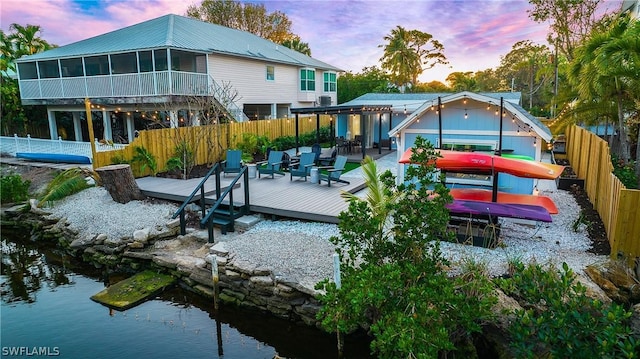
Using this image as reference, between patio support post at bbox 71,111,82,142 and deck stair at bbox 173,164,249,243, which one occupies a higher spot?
patio support post at bbox 71,111,82,142

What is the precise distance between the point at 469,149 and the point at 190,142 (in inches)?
355

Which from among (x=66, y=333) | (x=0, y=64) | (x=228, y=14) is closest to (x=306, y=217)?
(x=66, y=333)

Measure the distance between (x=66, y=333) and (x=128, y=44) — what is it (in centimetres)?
1640

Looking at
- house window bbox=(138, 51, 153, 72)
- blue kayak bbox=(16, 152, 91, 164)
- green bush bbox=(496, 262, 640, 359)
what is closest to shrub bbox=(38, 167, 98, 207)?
blue kayak bbox=(16, 152, 91, 164)

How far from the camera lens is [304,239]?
795cm

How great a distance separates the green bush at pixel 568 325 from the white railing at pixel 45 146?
13842 millimetres

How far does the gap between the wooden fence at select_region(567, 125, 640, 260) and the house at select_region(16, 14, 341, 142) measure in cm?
1372

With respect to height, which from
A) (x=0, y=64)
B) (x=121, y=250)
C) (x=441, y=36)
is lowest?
(x=121, y=250)

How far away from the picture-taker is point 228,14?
40562 mm

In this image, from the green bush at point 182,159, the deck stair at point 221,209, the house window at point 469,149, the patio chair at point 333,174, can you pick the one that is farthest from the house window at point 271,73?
the deck stair at point 221,209

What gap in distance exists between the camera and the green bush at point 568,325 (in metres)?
3.55

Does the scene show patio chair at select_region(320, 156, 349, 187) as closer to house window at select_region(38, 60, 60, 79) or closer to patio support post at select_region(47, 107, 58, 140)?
patio support post at select_region(47, 107, 58, 140)

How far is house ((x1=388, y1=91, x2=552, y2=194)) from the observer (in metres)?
9.73

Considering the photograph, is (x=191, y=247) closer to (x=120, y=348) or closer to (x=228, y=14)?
(x=120, y=348)
